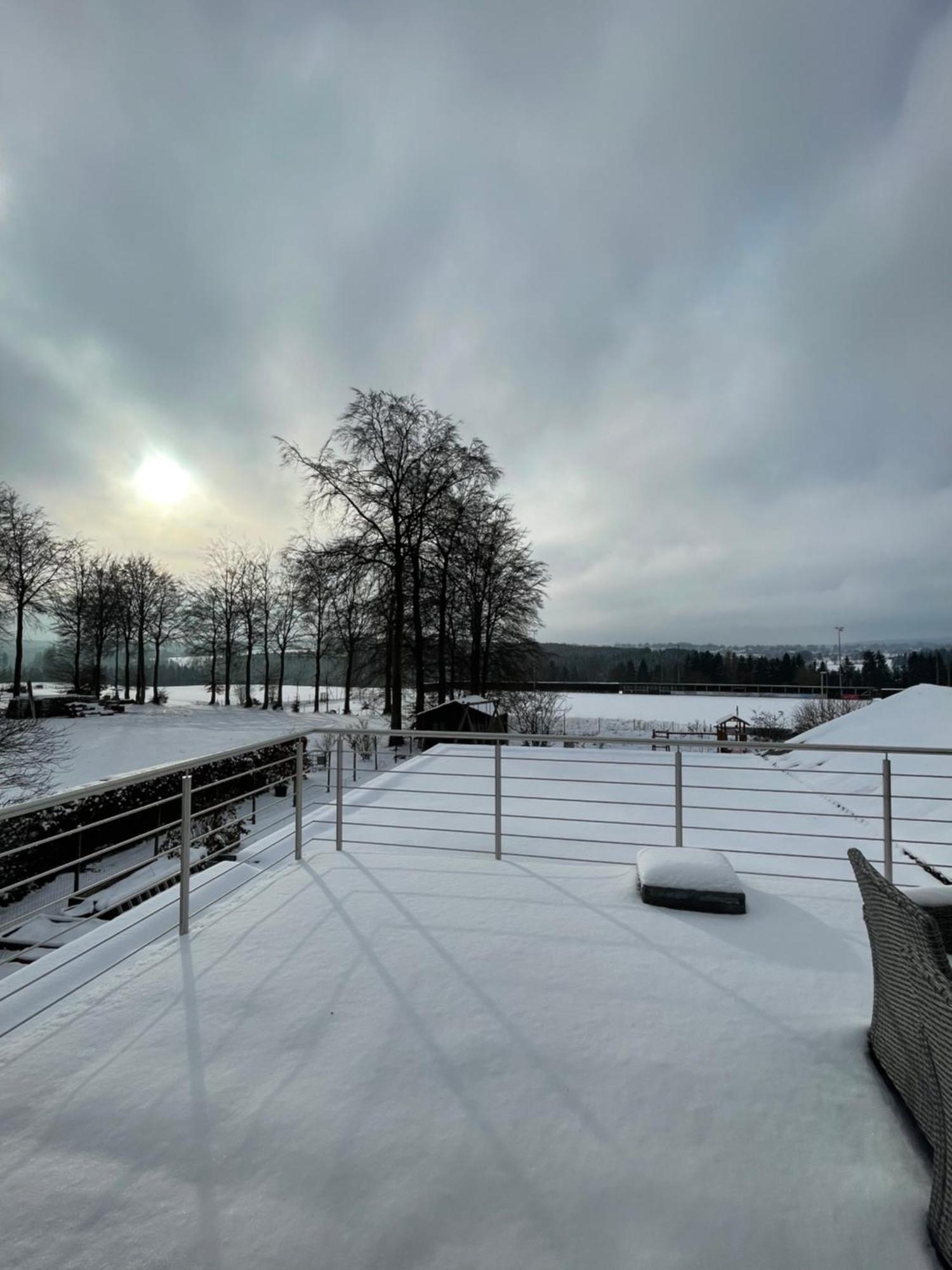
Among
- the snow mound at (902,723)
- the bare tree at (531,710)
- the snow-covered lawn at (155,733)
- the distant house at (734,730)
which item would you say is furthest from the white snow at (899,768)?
the snow-covered lawn at (155,733)

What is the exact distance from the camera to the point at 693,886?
3018 millimetres

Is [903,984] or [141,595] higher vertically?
[141,595]

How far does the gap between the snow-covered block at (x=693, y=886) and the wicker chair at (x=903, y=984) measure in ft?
3.73

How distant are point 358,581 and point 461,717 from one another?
4.33 metres

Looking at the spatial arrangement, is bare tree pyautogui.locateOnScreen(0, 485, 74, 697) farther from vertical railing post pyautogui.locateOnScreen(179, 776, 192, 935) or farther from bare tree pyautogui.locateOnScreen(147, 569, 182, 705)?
vertical railing post pyautogui.locateOnScreen(179, 776, 192, 935)

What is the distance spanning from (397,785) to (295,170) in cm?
714

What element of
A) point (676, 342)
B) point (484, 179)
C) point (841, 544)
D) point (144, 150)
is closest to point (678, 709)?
point (841, 544)

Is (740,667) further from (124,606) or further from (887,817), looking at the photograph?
(887,817)

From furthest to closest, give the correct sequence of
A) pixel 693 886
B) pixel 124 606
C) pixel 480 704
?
pixel 124 606
pixel 480 704
pixel 693 886

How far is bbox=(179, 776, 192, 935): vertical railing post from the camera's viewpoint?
2707 mm

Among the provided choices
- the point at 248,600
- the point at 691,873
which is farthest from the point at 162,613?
the point at 691,873

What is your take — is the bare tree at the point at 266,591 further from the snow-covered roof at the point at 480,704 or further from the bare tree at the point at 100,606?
the snow-covered roof at the point at 480,704

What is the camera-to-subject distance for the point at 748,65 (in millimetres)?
4914

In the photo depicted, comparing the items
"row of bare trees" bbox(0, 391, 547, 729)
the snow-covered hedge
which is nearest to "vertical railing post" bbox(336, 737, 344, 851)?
the snow-covered hedge
